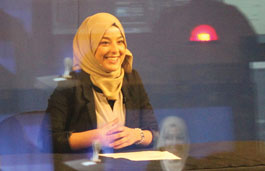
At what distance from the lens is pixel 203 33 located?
2176 millimetres

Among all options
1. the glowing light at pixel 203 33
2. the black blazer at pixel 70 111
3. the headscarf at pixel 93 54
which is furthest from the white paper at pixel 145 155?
the glowing light at pixel 203 33

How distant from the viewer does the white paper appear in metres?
1.96

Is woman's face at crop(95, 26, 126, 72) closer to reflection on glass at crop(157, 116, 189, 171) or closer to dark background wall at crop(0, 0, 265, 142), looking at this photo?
dark background wall at crop(0, 0, 265, 142)

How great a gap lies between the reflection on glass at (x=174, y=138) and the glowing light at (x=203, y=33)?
16.9 inches

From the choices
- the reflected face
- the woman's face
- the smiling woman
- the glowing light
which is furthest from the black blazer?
the glowing light

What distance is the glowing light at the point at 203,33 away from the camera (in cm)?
216

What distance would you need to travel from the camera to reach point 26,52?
74.8 inches

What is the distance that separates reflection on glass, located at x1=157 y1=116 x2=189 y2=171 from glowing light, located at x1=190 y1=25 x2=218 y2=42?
1.41ft

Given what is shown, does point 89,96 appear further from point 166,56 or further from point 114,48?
point 166,56

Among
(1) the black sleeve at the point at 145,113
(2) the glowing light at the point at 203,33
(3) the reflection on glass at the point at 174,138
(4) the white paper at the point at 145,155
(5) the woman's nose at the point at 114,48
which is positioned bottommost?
(4) the white paper at the point at 145,155

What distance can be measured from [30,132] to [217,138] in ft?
3.17

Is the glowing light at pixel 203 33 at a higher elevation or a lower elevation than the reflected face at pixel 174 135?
higher

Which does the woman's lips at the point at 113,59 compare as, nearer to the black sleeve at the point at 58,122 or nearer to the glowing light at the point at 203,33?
the black sleeve at the point at 58,122

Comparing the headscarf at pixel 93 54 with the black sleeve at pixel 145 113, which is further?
the black sleeve at pixel 145 113
